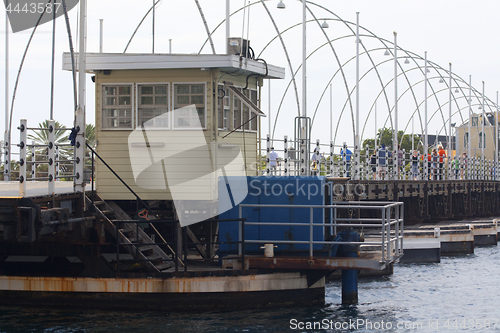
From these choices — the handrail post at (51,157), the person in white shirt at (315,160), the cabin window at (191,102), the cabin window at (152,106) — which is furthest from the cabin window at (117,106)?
the person in white shirt at (315,160)

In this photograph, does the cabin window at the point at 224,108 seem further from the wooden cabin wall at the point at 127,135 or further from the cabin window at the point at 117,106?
the cabin window at the point at 117,106

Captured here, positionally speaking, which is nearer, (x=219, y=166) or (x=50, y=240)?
(x=50, y=240)

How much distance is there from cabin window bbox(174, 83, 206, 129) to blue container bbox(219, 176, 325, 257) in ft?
7.02

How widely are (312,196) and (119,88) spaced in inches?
242

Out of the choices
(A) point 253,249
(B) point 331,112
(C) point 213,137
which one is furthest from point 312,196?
(B) point 331,112

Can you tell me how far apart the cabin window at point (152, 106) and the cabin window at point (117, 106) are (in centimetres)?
31

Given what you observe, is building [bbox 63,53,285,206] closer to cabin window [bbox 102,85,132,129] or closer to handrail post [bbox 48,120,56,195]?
cabin window [bbox 102,85,132,129]

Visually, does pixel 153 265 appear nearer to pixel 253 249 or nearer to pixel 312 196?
pixel 253 249

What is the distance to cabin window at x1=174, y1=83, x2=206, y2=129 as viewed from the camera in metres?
17.9

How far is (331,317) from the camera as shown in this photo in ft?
54.0

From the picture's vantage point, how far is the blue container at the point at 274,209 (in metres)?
16.6

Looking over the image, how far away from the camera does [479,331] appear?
16281 millimetres

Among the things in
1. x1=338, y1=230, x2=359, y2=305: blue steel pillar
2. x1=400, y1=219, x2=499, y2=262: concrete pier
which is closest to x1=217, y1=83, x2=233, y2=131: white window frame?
x1=338, y1=230, x2=359, y2=305: blue steel pillar

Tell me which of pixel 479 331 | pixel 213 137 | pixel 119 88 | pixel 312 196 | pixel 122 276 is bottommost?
pixel 479 331
